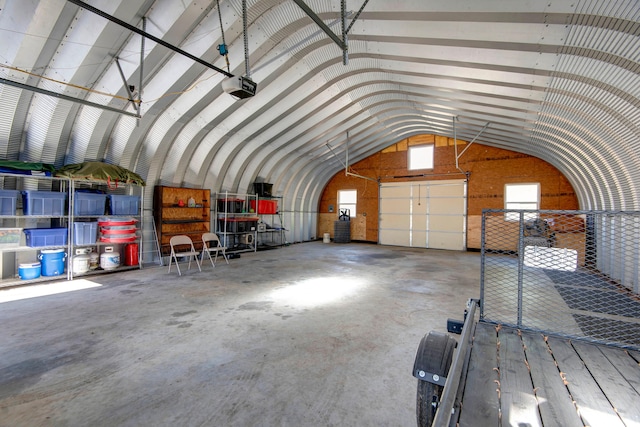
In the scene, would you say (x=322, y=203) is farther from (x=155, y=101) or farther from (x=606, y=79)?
(x=606, y=79)

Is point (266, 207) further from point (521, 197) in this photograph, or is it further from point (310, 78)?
point (521, 197)

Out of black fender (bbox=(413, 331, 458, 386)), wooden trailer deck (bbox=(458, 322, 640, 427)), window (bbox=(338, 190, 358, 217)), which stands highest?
window (bbox=(338, 190, 358, 217))

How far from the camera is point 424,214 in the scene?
1073 cm

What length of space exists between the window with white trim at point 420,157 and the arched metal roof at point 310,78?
303 centimetres

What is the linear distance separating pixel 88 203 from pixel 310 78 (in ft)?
16.8

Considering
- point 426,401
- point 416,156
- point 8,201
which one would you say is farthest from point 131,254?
point 416,156

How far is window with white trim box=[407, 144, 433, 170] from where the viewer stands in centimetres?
1072

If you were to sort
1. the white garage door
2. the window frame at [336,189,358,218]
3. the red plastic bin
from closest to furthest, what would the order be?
the red plastic bin, the white garage door, the window frame at [336,189,358,218]

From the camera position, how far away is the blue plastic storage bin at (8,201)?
4.30m

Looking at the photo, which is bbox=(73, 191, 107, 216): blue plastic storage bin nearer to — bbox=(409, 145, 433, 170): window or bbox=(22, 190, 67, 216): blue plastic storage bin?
bbox=(22, 190, 67, 216): blue plastic storage bin

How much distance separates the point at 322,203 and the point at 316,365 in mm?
10965

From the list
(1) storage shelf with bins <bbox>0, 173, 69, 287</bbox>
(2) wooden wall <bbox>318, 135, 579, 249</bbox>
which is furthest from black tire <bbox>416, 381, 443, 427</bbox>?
(2) wooden wall <bbox>318, 135, 579, 249</bbox>

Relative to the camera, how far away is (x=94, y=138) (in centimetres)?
539

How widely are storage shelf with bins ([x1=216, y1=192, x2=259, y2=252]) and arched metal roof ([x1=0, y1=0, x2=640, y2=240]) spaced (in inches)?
29.9
